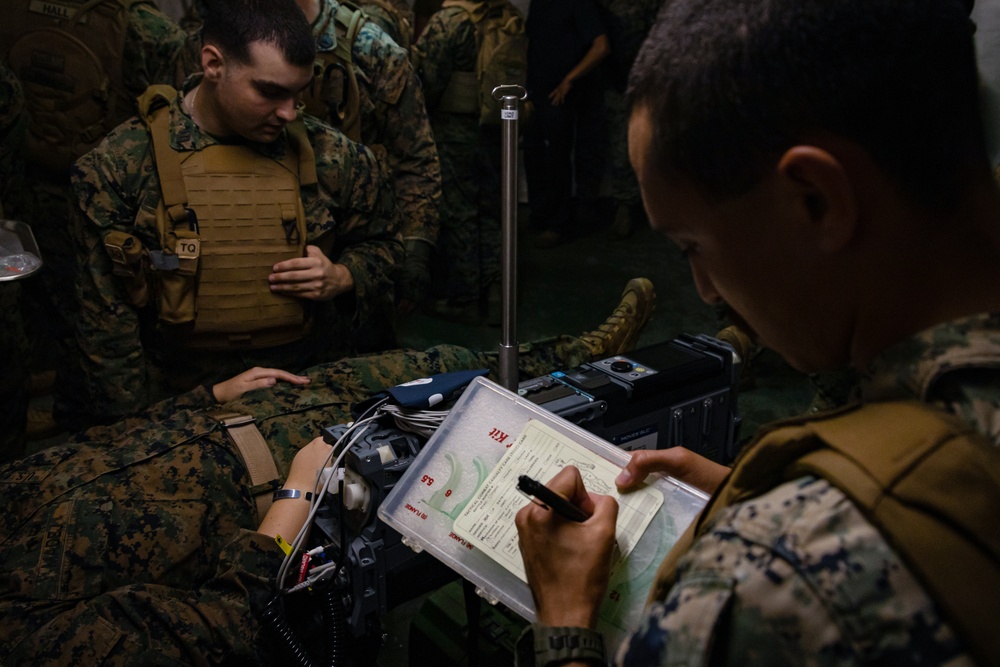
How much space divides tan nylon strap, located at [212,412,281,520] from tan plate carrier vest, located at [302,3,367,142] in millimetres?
1431

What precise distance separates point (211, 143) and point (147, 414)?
30.5 inches

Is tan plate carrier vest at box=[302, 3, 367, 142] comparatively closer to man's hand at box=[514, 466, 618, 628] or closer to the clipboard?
the clipboard

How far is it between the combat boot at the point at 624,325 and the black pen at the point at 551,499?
162 centimetres

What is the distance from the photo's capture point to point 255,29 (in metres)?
2.03

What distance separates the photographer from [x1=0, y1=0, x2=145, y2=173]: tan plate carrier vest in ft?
9.39

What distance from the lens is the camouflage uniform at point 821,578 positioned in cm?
50

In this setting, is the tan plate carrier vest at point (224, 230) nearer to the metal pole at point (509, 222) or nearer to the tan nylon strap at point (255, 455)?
the tan nylon strap at point (255, 455)

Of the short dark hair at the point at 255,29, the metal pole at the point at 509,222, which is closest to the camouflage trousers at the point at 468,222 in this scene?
the short dark hair at the point at 255,29

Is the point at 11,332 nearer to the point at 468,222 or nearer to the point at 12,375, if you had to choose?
the point at 12,375

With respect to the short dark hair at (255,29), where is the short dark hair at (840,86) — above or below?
below

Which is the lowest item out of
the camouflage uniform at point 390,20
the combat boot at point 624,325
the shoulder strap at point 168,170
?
the combat boot at point 624,325

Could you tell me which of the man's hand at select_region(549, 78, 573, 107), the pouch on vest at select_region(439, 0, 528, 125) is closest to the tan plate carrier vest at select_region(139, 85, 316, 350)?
the pouch on vest at select_region(439, 0, 528, 125)

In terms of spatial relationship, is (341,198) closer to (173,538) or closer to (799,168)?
(173,538)

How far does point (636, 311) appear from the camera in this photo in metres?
2.74
